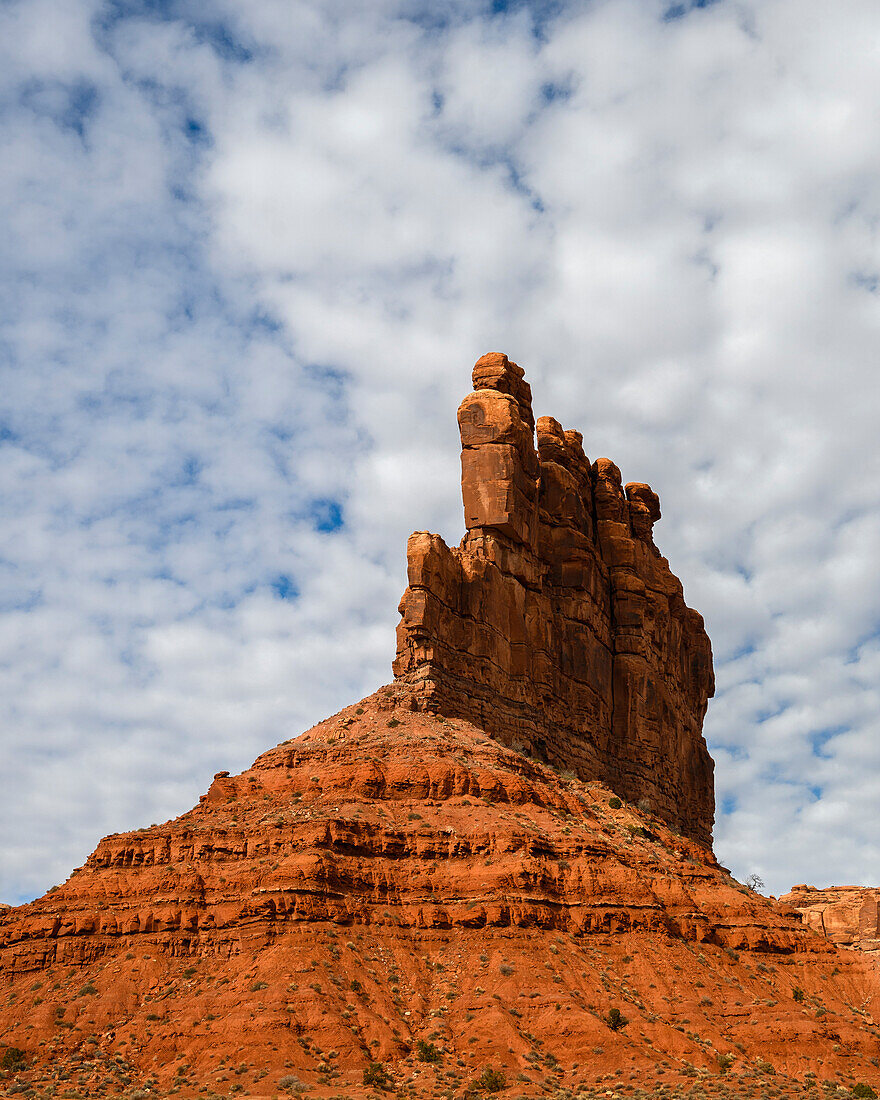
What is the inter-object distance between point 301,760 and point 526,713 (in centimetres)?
2093

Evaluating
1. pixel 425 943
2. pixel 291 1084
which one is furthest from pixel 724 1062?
pixel 291 1084

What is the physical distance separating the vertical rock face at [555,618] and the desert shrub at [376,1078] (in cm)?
2916

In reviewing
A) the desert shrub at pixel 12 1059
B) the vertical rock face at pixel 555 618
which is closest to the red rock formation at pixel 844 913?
the vertical rock face at pixel 555 618

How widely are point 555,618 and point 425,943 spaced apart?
132ft

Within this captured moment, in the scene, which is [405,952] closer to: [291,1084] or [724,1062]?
[291,1084]

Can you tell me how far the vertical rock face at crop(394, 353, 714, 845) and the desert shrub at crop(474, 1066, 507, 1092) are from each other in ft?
96.5

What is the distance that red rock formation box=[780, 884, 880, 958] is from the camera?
96.0 meters

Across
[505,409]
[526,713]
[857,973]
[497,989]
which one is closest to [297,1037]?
[497,989]

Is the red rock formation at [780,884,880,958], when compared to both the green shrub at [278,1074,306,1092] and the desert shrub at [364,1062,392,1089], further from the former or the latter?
the green shrub at [278,1074,306,1092]

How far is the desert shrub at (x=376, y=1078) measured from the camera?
50.7 m

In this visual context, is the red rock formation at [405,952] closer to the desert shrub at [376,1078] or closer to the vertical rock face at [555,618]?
the desert shrub at [376,1078]

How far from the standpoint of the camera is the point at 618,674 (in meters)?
108

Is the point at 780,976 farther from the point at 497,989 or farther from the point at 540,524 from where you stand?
the point at 540,524

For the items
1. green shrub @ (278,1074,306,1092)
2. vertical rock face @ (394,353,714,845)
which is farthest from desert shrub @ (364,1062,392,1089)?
vertical rock face @ (394,353,714,845)
